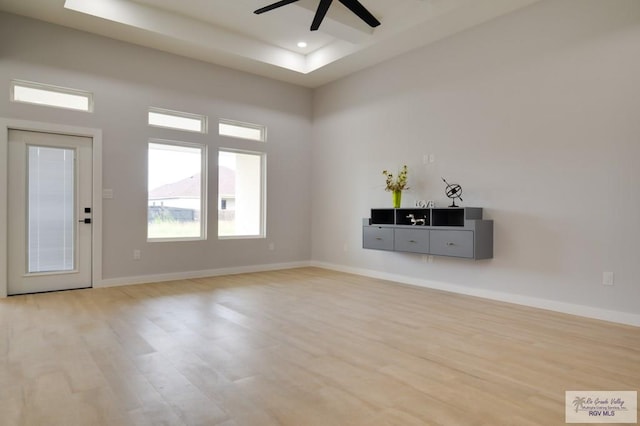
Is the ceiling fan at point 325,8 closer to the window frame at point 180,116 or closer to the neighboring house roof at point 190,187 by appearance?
the window frame at point 180,116

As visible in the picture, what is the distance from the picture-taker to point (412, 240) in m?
5.19

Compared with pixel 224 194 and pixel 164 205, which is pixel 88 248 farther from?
pixel 224 194

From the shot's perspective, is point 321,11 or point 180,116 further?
point 180,116

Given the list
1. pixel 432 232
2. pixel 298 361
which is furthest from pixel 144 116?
pixel 298 361

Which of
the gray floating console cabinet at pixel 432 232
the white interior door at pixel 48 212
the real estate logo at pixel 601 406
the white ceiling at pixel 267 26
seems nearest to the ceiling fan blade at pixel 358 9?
the white ceiling at pixel 267 26

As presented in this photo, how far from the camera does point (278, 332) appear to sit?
3.32 meters

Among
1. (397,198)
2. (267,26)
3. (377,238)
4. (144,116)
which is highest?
(267,26)

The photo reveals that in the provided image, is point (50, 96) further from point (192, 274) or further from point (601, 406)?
point (601, 406)

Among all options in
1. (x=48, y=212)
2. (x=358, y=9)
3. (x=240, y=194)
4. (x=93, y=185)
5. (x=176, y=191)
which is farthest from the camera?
(x=240, y=194)

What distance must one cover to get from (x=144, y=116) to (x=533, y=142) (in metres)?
4.98

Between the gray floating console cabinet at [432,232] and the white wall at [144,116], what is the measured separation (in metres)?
1.93

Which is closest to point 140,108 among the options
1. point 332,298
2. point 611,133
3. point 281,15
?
point 281,15

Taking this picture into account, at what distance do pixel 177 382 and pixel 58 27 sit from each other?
15.9 ft

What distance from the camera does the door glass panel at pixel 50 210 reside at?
15.8 feet
